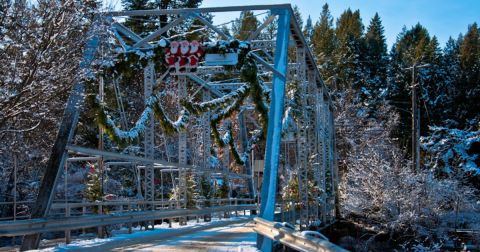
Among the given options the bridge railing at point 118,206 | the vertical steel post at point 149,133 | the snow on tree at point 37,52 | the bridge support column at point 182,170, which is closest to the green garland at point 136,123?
the vertical steel post at point 149,133

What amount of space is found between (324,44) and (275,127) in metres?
62.5

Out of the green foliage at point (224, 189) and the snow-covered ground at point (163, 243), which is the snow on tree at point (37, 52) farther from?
the green foliage at point (224, 189)

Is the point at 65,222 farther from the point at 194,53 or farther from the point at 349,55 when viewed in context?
the point at 349,55

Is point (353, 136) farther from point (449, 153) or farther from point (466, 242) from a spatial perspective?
point (466, 242)

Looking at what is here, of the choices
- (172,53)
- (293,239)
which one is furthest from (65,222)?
(172,53)

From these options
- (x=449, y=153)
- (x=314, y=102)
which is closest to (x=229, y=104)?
(x=314, y=102)

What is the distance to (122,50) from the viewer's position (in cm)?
1652

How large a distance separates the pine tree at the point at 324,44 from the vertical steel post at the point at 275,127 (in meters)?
47.9

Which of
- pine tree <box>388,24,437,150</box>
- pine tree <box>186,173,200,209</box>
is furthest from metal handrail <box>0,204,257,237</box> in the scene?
pine tree <box>388,24,437,150</box>

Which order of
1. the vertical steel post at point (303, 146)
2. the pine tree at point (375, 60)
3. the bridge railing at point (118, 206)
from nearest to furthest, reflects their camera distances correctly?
the bridge railing at point (118, 206)
the vertical steel post at point (303, 146)
the pine tree at point (375, 60)

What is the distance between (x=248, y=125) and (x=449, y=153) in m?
21.2

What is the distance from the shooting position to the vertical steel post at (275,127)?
1467 centimetres

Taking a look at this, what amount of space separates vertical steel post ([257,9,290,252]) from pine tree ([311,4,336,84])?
1884 inches

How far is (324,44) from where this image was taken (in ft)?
249
